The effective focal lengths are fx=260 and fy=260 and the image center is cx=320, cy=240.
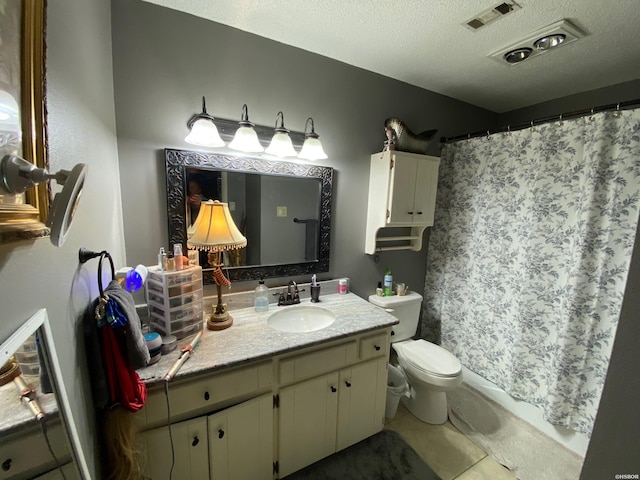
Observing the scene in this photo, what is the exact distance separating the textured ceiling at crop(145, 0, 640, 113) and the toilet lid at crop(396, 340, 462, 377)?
79.2 inches

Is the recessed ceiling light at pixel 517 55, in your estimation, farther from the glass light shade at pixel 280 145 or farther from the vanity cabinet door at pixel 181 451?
the vanity cabinet door at pixel 181 451

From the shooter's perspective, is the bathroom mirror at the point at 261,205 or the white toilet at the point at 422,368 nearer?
the bathroom mirror at the point at 261,205

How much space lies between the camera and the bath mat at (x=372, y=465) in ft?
4.62

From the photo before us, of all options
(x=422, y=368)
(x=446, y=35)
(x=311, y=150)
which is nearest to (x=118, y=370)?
(x=311, y=150)

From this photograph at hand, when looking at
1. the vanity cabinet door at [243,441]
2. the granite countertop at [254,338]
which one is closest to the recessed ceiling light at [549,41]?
the granite countertop at [254,338]

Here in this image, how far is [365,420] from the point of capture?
1.55m

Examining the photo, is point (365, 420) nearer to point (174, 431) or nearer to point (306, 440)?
point (306, 440)

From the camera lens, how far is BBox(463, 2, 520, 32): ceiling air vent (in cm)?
124

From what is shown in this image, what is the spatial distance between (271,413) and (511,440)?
1642 mm

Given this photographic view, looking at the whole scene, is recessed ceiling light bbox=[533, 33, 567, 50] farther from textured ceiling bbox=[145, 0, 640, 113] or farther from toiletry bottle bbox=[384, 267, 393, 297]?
toiletry bottle bbox=[384, 267, 393, 297]

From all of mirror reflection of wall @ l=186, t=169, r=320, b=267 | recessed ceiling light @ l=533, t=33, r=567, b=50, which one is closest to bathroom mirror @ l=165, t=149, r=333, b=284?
mirror reflection of wall @ l=186, t=169, r=320, b=267

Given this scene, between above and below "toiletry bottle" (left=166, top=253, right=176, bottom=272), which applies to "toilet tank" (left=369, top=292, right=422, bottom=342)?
below

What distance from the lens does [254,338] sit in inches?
50.8

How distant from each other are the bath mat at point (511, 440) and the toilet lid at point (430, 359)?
44 cm
